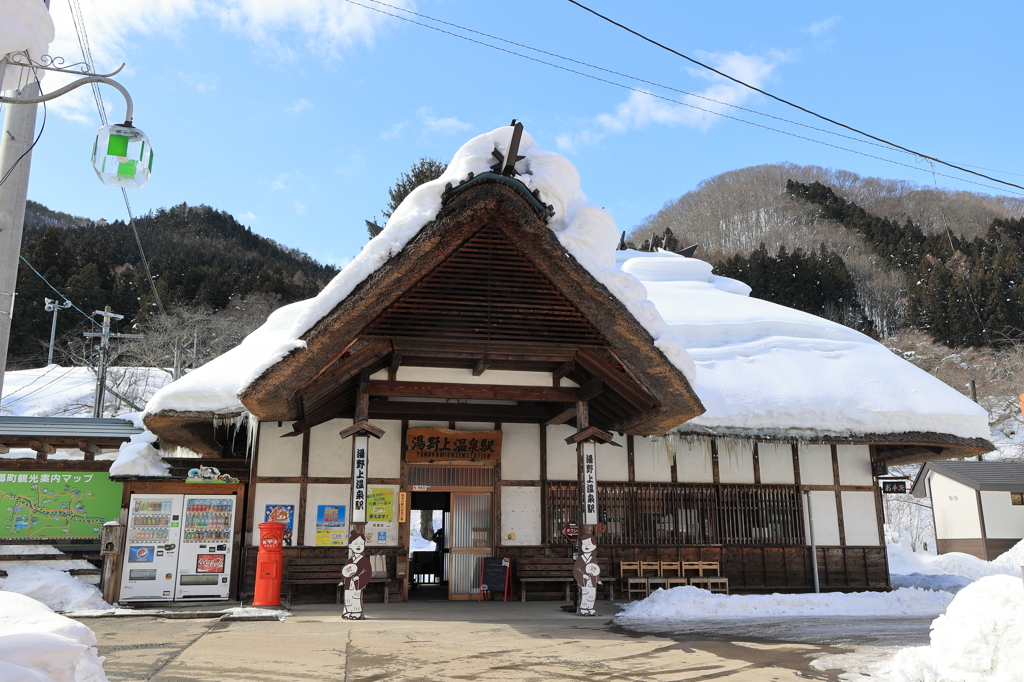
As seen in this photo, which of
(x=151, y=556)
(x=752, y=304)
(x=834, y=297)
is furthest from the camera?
(x=834, y=297)

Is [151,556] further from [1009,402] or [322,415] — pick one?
[1009,402]

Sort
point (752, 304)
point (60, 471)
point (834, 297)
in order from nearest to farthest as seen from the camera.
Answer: point (60, 471) < point (752, 304) < point (834, 297)

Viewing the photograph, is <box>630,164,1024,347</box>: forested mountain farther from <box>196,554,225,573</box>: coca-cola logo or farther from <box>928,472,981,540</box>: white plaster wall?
<box>196,554,225,573</box>: coca-cola logo

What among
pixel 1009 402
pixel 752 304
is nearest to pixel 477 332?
pixel 752 304

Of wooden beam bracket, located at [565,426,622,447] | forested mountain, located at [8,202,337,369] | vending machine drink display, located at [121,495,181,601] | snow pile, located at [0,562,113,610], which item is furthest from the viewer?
forested mountain, located at [8,202,337,369]

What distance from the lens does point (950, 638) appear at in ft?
15.2

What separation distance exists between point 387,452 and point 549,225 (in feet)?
15.5

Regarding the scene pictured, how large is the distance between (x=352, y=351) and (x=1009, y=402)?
31.5 metres

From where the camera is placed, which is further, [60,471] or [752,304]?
[752,304]

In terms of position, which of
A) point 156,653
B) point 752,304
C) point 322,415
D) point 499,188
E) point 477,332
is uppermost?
point 752,304

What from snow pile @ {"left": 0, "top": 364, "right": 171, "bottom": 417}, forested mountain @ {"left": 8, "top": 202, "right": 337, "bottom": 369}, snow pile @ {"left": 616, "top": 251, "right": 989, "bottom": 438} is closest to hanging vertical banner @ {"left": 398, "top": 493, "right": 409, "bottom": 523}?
snow pile @ {"left": 616, "top": 251, "right": 989, "bottom": 438}

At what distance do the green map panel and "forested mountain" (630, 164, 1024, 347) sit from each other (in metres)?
23.1

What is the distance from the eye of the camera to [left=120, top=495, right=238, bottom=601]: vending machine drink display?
9531 millimetres

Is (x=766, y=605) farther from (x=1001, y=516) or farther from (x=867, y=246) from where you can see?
(x=867, y=246)
